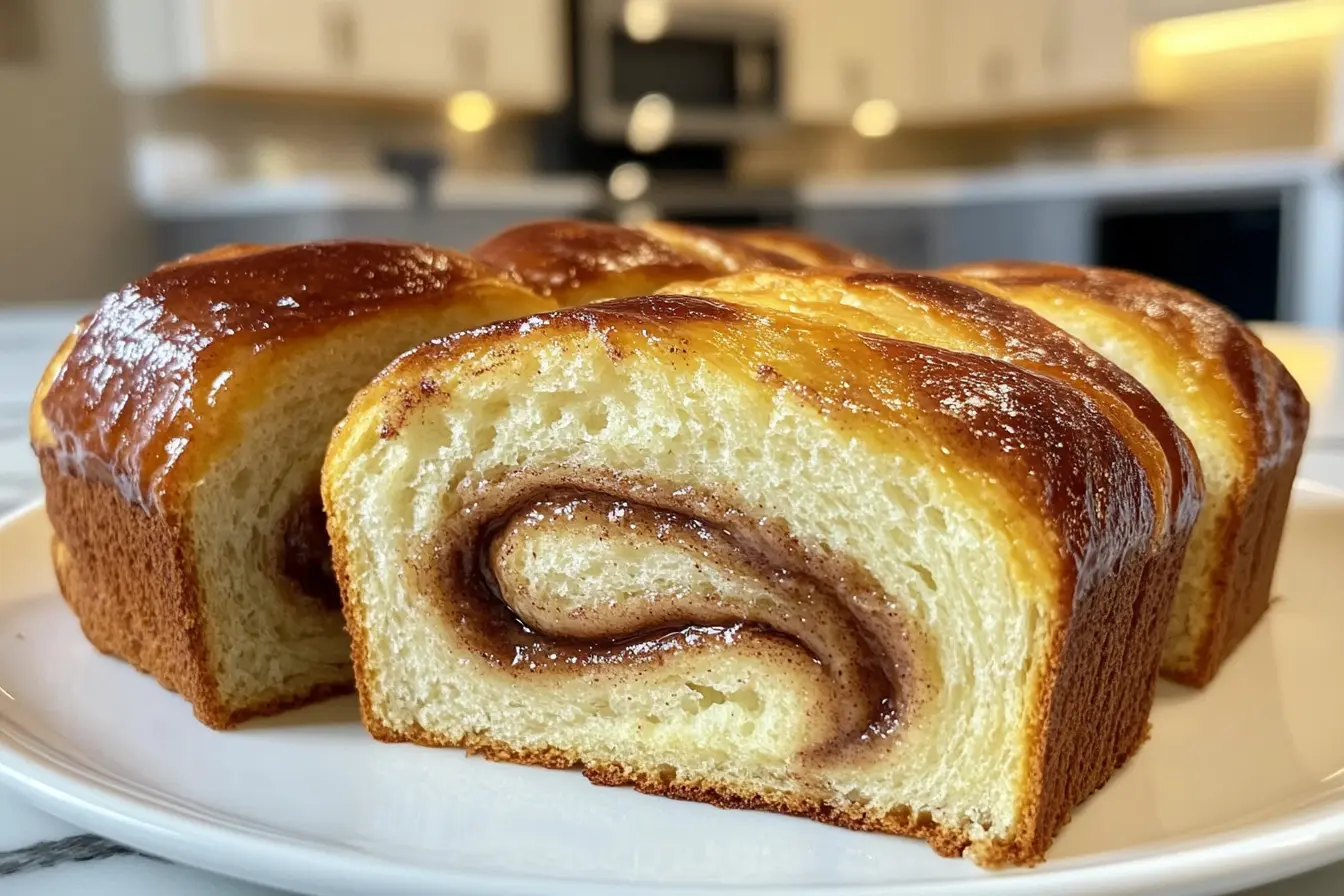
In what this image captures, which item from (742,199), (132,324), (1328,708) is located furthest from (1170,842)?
(742,199)

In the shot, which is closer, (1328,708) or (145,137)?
(1328,708)

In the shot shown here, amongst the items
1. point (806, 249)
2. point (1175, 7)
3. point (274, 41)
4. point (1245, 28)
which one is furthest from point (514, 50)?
point (806, 249)

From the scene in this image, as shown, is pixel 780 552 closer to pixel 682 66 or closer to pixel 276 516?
pixel 276 516

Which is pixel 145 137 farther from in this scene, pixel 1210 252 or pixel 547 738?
pixel 547 738

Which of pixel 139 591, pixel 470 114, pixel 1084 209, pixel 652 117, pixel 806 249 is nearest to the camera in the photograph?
pixel 139 591

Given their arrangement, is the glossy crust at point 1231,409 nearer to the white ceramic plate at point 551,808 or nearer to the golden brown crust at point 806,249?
the white ceramic plate at point 551,808
